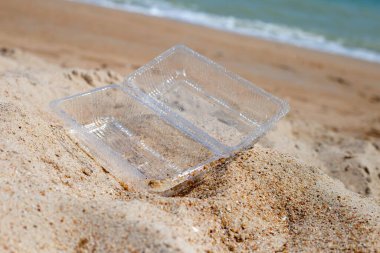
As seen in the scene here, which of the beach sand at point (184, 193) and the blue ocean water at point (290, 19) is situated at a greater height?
the beach sand at point (184, 193)

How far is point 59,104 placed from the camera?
400cm

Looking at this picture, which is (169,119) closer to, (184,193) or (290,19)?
(184,193)

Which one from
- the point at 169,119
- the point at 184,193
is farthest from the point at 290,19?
the point at 184,193

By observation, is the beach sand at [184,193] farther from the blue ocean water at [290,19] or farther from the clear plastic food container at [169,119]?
the blue ocean water at [290,19]

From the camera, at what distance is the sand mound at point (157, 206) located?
2.62m

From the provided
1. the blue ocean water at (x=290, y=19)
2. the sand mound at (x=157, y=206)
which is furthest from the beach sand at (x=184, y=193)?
the blue ocean water at (x=290, y=19)

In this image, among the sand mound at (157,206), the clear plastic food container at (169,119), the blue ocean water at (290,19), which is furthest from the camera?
the blue ocean water at (290,19)

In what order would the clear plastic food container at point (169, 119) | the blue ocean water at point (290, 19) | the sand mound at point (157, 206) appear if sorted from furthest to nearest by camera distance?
the blue ocean water at point (290, 19) < the clear plastic food container at point (169, 119) < the sand mound at point (157, 206)

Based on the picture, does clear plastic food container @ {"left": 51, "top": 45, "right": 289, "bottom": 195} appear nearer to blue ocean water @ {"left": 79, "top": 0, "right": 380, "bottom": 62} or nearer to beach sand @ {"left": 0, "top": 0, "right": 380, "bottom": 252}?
beach sand @ {"left": 0, "top": 0, "right": 380, "bottom": 252}

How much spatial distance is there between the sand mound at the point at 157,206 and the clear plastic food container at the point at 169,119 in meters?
0.15

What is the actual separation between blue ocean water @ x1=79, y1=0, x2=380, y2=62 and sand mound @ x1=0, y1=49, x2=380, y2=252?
5986mm

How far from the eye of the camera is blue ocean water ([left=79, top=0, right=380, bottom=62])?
31.0 ft

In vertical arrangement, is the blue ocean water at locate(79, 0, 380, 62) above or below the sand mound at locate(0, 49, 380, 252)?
below

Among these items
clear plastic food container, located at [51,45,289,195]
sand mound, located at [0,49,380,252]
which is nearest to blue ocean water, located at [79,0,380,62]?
clear plastic food container, located at [51,45,289,195]
